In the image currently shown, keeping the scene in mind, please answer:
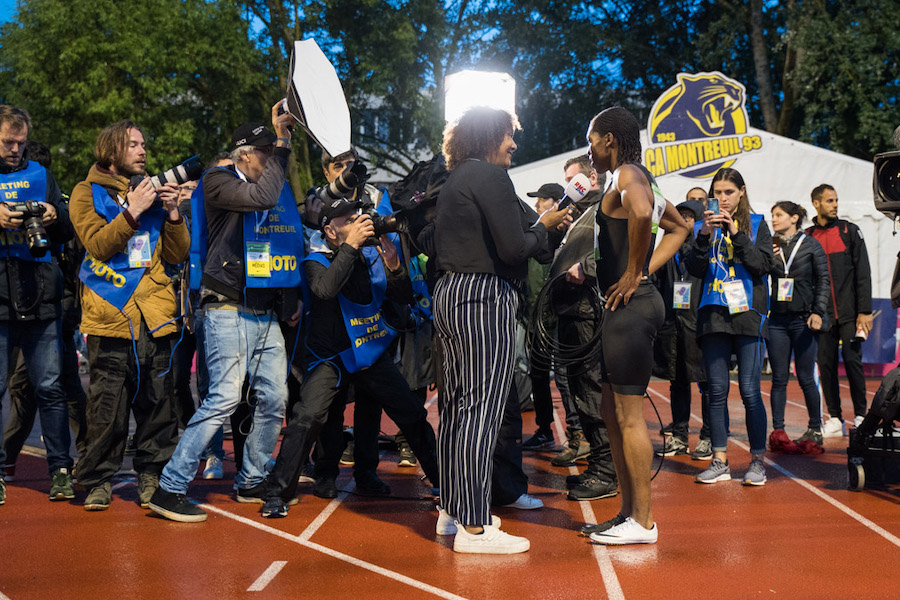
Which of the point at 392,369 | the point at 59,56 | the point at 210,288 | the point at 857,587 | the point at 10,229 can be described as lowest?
the point at 857,587

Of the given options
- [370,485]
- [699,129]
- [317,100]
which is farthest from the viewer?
[699,129]

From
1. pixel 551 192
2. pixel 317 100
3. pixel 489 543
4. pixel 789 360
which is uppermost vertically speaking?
pixel 317 100

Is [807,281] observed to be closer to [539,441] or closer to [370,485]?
[539,441]

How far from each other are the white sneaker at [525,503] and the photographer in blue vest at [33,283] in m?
2.72

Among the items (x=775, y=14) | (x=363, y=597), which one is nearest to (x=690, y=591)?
(x=363, y=597)

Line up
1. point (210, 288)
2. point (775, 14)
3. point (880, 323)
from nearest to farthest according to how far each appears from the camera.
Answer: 1. point (210, 288)
2. point (880, 323)
3. point (775, 14)

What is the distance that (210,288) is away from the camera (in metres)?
5.57

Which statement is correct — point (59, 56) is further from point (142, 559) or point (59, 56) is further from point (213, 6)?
point (142, 559)

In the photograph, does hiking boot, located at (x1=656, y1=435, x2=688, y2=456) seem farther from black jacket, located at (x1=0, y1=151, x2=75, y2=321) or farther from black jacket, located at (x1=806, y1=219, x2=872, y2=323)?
black jacket, located at (x1=0, y1=151, x2=75, y2=321)

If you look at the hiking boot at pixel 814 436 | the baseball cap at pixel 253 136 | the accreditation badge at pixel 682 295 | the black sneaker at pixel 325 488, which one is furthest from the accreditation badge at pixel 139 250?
the hiking boot at pixel 814 436

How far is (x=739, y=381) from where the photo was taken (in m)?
6.55

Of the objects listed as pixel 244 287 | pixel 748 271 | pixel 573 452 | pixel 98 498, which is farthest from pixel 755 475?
pixel 98 498

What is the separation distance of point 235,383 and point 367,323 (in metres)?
0.83

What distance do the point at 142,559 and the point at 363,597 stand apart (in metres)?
1.25
